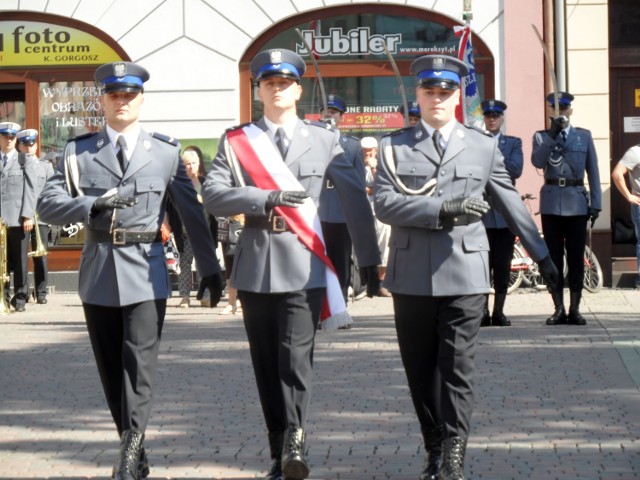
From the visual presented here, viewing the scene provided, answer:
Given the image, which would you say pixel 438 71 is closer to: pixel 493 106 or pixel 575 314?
pixel 493 106

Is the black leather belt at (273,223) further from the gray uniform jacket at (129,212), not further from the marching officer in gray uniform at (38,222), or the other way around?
the marching officer in gray uniform at (38,222)

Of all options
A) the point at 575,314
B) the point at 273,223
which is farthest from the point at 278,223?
the point at 575,314

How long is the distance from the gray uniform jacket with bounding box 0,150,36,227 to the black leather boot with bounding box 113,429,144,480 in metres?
10.8

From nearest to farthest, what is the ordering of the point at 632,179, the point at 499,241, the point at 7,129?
the point at 499,241 → the point at 7,129 → the point at 632,179

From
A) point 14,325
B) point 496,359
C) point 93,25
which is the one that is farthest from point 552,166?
point 93,25

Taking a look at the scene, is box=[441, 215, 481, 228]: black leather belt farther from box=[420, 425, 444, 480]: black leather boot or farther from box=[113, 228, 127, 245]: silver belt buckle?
box=[113, 228, 127, 245]: silver belt buckle

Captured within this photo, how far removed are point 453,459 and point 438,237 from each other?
101cm

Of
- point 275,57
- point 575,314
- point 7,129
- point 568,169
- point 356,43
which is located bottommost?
point 575,314

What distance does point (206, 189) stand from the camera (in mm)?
7086

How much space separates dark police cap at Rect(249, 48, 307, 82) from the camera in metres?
7.07

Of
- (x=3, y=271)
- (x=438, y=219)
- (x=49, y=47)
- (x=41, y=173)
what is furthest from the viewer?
(x=49, y=47)

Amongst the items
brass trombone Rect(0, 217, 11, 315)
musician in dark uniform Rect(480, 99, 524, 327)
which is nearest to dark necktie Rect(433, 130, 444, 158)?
musician in dark uniform Rect(480, 99, 524, 327)

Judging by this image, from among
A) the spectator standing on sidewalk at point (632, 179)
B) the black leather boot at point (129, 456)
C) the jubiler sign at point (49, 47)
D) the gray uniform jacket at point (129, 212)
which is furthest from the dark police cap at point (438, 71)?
the jubiler sign at point (49, 47)

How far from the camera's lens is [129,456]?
6809mm
